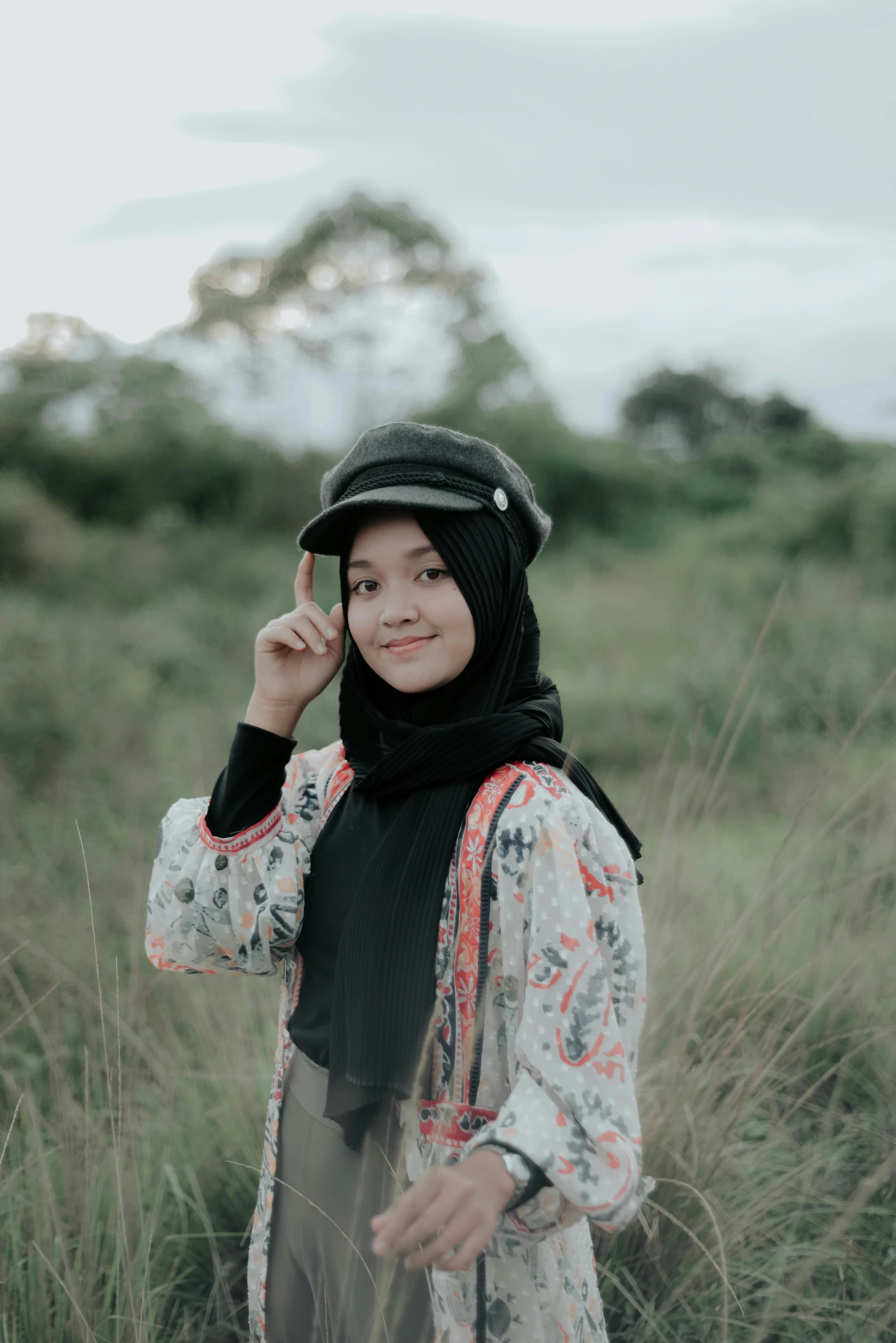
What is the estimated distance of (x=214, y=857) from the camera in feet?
4.53

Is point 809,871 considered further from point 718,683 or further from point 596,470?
point 596,470

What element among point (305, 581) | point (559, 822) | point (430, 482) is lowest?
point (559, 822)

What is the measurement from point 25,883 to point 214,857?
2.84 meters

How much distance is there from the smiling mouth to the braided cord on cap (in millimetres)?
194

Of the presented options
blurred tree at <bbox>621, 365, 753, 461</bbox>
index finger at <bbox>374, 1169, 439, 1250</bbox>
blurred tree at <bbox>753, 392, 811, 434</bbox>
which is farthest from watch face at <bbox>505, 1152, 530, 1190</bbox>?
blurred tree at <bbox>621, 365, 753, 461</bbox>

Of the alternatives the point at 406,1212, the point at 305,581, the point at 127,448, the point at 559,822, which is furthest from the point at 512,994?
the point at 127,448

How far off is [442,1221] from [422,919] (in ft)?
1.22

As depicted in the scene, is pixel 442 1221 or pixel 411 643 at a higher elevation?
pixel 411 643

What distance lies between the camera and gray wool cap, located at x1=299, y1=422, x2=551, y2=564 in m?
1.29

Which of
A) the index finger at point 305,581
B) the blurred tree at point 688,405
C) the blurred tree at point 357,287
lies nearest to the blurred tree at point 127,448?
the blurred tree at point 357,287

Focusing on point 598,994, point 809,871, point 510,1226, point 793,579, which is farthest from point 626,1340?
point 793,579

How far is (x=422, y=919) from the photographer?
1229 mm

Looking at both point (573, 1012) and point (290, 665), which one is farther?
point (290, 665)

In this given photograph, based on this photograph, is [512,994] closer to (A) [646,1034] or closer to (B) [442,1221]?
(B) [442,1221]
